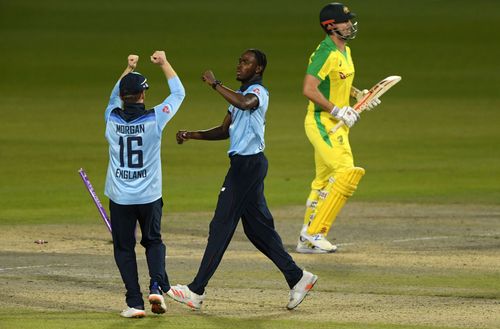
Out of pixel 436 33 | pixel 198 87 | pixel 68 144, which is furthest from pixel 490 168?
pixel 436 33

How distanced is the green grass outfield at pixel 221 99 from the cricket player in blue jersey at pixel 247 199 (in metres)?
0.55

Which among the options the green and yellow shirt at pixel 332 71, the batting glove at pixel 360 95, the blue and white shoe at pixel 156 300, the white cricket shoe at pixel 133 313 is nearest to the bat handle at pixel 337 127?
the green and yellow shirt at pixel 332 71

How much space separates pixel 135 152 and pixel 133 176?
0.19 meters

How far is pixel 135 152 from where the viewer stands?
37.8 ft

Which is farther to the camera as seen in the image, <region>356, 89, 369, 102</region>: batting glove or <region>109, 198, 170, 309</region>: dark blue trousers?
<region>356, 89, 369, 102</region>: batting glove

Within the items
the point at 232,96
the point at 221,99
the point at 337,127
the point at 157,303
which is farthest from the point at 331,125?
the point at 221,99

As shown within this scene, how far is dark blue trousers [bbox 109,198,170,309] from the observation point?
38.0 ft

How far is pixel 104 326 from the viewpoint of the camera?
1120 centimetres

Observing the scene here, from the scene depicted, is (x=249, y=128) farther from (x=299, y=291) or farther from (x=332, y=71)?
(x=332, y=71)

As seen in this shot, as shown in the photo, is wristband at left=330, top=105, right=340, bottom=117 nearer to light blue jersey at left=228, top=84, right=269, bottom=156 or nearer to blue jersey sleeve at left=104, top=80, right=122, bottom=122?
light blue jersey at left=228, top=84, right=269, bottom=156

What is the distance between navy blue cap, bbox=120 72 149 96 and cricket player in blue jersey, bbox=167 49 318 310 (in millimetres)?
786

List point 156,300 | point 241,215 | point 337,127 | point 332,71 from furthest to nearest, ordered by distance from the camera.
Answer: point 332,71, point 337,127, point 241,215, point 156,300

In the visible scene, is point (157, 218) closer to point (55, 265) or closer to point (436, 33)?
point (55, 265)

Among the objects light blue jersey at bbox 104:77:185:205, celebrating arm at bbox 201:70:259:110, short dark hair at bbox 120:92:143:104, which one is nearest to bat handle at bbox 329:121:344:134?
celebrating arm at bbox 201:70:259:110
